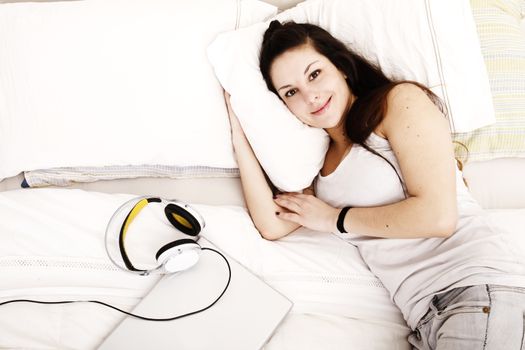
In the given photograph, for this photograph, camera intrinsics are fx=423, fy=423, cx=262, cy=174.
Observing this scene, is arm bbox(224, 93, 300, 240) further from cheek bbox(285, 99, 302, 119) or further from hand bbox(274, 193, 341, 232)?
cheek bbox(285, 99, 302, 119)

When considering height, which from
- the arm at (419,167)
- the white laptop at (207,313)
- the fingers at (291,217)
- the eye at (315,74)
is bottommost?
the white laptop at (207,313)

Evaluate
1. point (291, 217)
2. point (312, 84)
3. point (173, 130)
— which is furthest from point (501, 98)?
point (173, 130)

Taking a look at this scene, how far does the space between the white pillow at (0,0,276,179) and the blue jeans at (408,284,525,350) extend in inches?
29.6

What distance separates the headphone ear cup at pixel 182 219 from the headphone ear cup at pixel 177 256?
7 cm

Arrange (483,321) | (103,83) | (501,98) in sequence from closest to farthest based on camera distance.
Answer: (483,321), (103,83), (501,98)

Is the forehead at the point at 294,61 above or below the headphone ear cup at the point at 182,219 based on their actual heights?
above

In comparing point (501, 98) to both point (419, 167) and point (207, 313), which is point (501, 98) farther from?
point (207, 313)

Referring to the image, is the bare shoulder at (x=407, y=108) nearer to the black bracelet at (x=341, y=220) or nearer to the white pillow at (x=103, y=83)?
the black bracelet at (x=341, y=220)

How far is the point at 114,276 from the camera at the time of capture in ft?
3.40

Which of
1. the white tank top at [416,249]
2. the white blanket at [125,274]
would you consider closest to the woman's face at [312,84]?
the white tank top at [416,249]

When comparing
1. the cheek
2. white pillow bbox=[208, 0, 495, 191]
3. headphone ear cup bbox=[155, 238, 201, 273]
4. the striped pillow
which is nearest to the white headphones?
headphone ear cup bbox=[155, 238, 201, 273]

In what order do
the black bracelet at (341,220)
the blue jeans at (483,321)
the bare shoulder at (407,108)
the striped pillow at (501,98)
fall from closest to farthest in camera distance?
1. the blue jeans at (483,321)
2. the bare shoulder at (407,108)
3. the black bracelet at (341,220)
4. the striped pillow at (501,98)

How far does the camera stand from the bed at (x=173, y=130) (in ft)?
3.46

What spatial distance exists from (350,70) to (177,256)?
26.1 inches
